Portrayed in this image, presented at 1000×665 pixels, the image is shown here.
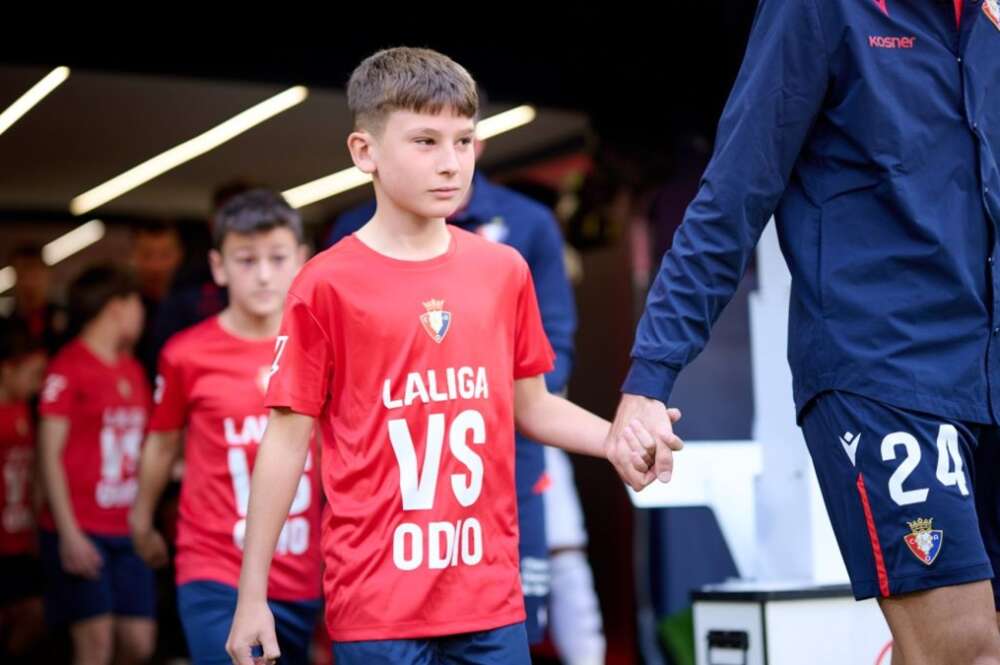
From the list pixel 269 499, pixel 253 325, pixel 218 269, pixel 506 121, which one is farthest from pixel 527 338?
pixel 506 121

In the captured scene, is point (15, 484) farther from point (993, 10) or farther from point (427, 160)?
point (993, 10)

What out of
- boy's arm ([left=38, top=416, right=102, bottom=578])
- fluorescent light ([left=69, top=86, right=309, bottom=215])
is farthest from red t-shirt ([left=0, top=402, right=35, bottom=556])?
fluorescent light ([left=69, top=86, right=309, bottom=215])

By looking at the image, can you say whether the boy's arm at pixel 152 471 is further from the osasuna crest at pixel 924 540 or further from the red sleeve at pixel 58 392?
the osasuna crest at pixel 924 540

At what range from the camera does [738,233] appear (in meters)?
2.71

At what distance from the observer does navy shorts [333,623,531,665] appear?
2855 millimetres

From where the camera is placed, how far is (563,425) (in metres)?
3.16

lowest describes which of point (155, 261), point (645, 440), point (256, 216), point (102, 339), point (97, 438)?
point (645, 440)

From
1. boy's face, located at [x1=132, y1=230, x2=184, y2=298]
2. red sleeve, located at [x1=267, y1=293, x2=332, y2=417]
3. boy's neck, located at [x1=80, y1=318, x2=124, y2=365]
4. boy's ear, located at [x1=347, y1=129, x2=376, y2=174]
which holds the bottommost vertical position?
red sleeve, located at [x1=267, y1=293, x2=332, y2=417]

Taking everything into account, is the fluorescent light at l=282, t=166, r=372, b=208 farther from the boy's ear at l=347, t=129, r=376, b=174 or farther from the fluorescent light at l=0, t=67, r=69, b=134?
the boy's ear at l=347, t=129, r=376, b=174

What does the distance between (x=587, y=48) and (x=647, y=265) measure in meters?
1.12

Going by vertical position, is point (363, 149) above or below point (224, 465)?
above

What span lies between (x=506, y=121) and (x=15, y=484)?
392cm

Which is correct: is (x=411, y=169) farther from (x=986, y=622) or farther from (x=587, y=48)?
(x=587, y=48)

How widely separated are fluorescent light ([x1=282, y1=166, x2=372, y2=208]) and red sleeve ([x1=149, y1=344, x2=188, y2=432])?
765 centimetres
